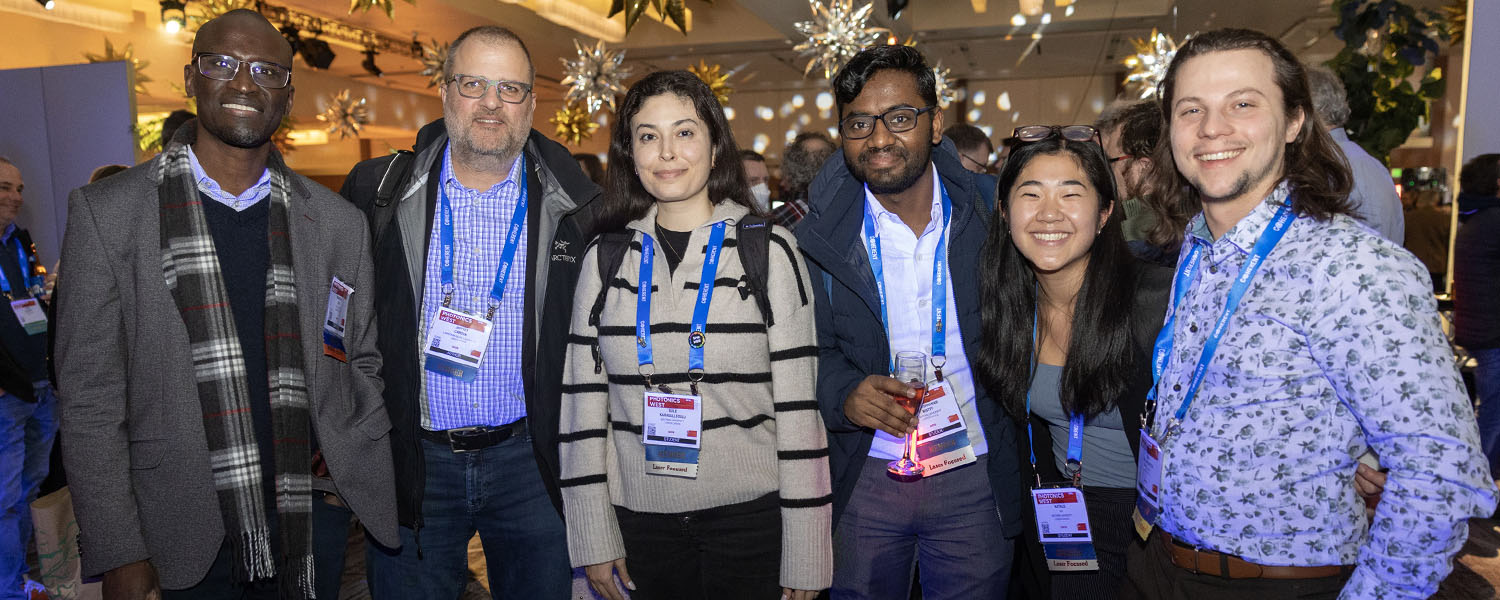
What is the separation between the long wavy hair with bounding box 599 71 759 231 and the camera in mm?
2027

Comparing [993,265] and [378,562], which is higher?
[993,265]

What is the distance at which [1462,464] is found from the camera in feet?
4.05

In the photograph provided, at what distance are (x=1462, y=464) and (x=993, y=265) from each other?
106 centimetres

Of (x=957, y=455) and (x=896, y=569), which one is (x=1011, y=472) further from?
(x=896, y=569)

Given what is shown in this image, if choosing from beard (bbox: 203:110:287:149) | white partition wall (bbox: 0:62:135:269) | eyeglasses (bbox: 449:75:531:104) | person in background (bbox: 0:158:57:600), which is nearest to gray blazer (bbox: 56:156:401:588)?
beard (bbox: 203:110:287:149)

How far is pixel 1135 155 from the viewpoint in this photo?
284 centimetres

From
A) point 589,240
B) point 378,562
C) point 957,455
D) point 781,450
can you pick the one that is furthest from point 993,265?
point 378,562

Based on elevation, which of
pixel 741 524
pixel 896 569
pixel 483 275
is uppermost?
pixel 483 275

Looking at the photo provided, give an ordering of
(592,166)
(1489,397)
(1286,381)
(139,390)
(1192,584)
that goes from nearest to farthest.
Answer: (1286,381)
(1192,584)
(139,390)
(1489,397)
(592,166)

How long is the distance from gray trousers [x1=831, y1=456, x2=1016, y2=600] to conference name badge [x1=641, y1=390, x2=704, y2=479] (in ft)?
1.70

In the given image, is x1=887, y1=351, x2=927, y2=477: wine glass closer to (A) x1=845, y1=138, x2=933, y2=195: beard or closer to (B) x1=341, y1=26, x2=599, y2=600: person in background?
(A) x1=845, y1=138, x2=933, y2=195: beard

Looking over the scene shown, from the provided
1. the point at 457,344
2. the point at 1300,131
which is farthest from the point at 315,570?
the point at 1300,131

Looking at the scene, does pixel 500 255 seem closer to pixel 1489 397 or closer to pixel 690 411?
pixel 690 411

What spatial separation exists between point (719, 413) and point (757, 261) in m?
0.36
